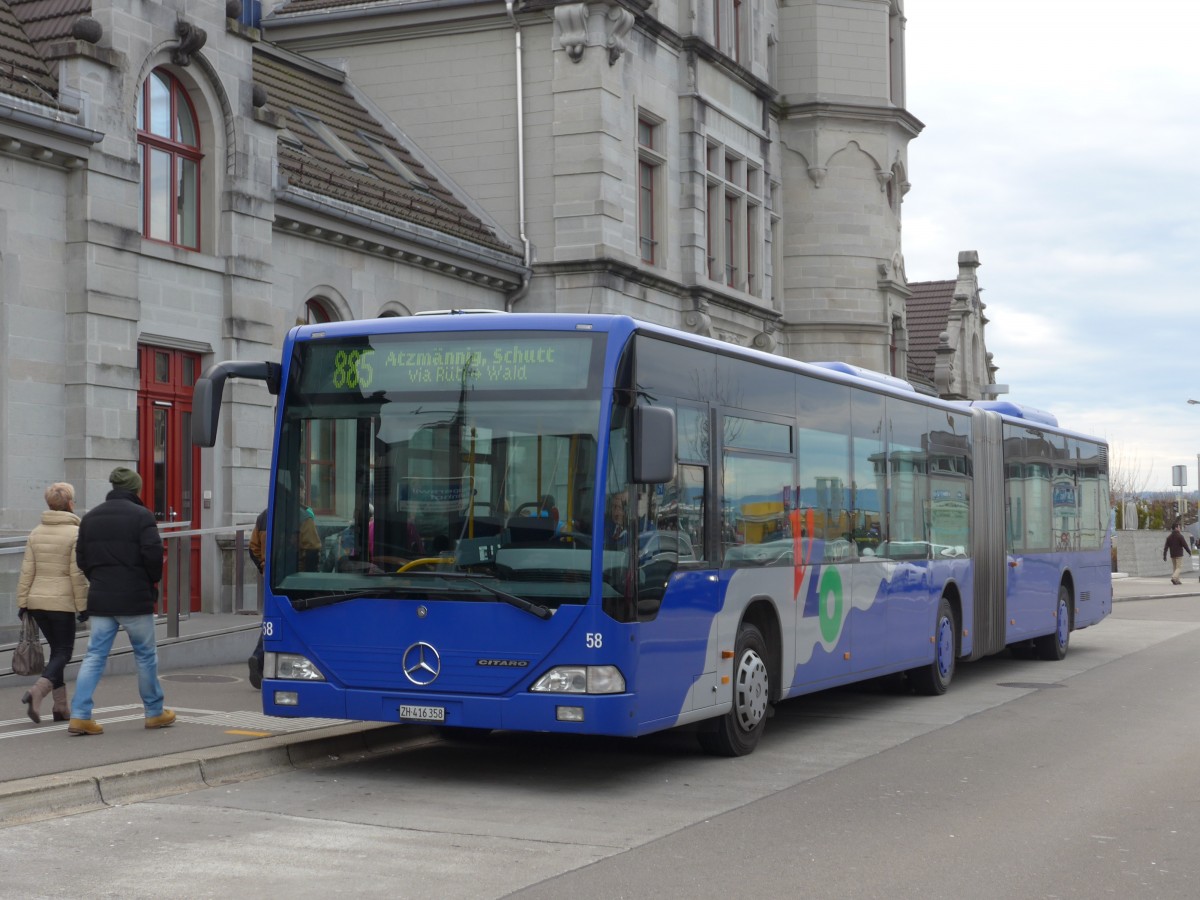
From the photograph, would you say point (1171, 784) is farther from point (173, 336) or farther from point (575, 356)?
point (173, 336)

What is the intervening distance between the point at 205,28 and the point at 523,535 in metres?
11.7

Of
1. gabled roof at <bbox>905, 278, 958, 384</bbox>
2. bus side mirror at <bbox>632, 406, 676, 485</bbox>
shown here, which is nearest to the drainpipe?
bus side mirror at <bbox>632, 406, 676, 485</bbox>

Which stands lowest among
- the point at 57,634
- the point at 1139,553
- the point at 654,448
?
the point at 1139,553

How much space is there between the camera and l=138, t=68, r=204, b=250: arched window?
60.9ft

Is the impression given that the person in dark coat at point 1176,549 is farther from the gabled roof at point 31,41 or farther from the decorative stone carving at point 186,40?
the gabled roof at point 31,41

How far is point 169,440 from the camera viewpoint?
62.2ft

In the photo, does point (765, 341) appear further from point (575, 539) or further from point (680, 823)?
point (680, 823)

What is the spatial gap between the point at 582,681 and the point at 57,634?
4195 millimetres

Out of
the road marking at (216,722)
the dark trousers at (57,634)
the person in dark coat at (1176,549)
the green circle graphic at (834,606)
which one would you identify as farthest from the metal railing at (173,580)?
the person in dark coat at (1176,549)

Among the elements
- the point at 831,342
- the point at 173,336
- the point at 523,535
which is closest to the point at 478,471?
the point at 523,535

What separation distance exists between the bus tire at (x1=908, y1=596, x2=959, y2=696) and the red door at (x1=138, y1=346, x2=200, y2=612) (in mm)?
7867

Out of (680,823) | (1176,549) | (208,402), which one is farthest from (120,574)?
(1176,549)

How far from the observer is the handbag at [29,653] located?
1152 cm

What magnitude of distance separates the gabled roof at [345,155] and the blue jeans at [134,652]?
10.9m
